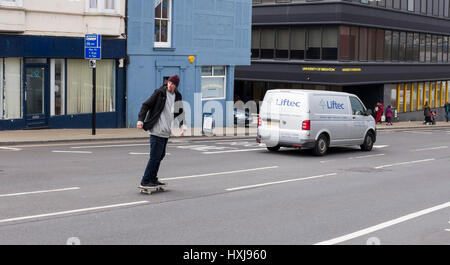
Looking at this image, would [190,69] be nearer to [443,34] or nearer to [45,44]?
[45,44]

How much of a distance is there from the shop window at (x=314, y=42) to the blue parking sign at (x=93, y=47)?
26.5 meters

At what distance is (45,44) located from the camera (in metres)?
24.0

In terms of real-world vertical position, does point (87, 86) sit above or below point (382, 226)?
above

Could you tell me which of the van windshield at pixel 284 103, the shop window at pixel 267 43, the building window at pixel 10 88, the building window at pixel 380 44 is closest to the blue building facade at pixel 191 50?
the building window at pixel 10 88

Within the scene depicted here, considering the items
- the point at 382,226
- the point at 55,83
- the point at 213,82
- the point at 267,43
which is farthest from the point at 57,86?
the point at 267,43

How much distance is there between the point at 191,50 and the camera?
98.9ft

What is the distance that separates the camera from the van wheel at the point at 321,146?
64.8 feet

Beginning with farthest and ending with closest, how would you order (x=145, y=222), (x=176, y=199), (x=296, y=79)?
(x=296, y=79)
(x=176, y=199)
(x=145, y=222)

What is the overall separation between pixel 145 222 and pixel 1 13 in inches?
618

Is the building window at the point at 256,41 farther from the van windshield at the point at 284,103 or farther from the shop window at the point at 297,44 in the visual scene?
the van windshield at the point at 284,103

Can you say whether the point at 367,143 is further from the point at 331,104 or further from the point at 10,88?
the point at 10,88

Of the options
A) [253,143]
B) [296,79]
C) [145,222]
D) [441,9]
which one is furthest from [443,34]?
[145,222]

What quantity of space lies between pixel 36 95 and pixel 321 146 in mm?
10830

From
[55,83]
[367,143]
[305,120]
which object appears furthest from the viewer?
[55,83]
